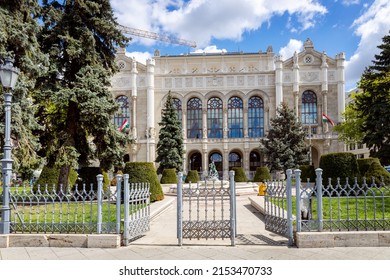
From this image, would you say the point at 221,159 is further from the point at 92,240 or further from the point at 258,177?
the point at 92,240

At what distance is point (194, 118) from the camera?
50.3 metres

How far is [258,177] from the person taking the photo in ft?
94.0

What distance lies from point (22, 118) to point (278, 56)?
43951 mm

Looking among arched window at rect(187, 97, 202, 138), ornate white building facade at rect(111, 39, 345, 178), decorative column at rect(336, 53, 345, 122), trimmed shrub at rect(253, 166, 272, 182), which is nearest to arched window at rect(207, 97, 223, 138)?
ornate white building facade at rect(111, 39, 345, 178)

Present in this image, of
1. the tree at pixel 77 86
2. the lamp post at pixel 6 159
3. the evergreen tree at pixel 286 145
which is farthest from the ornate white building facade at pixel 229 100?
the lamp post at pixel 6 159

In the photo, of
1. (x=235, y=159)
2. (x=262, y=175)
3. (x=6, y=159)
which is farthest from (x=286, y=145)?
(x=6, y=159)

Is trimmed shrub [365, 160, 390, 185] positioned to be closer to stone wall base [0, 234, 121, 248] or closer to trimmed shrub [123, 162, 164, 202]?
trimmed shrub [123, 162, 164, 202]

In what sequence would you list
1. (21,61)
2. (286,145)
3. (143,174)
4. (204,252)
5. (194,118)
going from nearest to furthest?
(204,252), (21,61), (143,174), (286,145), (194,118)

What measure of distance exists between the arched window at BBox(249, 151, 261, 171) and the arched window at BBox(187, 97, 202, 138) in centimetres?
907

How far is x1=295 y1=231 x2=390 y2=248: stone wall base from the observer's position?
641 centimetres

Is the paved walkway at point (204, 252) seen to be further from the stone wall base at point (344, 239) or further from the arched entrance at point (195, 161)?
the arched entrance at point (195, 161)

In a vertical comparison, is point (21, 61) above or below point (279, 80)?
below

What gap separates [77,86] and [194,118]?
118 ft

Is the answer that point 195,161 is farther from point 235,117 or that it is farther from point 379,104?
point 379,104
